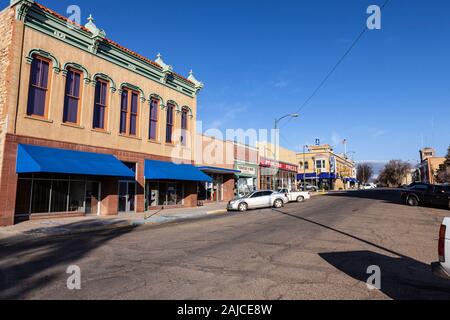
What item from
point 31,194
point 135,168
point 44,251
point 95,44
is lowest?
point 44,251

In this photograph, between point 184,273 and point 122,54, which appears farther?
point 122,54

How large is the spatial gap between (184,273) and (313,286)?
2524 millimetres

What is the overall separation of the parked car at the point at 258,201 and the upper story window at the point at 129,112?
29.2ft

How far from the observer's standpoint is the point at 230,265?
7.14m

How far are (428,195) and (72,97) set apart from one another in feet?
80.5

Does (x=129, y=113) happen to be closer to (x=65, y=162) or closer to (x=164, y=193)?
(x=164, y=193)

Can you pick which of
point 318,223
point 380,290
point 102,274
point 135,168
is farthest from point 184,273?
point 135,168

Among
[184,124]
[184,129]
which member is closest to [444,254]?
[184,129]

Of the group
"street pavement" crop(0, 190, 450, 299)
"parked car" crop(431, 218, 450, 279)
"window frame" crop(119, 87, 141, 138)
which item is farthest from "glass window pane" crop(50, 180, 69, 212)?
"parked car" crop(431, 218, 450, 279)

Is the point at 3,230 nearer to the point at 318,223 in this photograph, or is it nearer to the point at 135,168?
the point at 135,168

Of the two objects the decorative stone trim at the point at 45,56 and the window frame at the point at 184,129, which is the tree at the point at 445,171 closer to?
the window frame at the point at 184,129

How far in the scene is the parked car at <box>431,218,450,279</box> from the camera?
4.47 metres

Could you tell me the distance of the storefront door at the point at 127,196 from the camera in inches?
830
